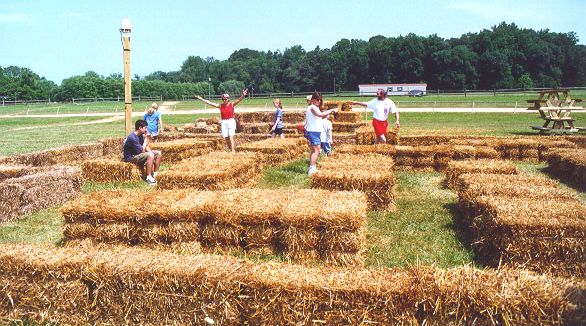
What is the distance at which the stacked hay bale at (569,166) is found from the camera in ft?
38.6

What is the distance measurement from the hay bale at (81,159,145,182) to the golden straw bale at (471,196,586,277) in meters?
9.22

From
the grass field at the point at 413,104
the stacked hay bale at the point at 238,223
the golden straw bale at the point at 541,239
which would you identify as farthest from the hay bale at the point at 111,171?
the grass field at the point at 413,104

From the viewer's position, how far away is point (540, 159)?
55.0 ft

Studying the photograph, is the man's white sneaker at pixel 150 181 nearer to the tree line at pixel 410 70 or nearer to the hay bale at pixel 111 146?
the hay bale at pixel 111 146

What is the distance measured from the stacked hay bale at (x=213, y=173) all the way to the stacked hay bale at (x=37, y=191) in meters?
2.37

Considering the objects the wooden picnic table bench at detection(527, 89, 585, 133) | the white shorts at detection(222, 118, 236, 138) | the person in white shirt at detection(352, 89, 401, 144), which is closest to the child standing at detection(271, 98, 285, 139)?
the white shorts at detection(222, 118, 236, 138)

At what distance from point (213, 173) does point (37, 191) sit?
358cm

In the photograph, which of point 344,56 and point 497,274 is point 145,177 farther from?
point 344,56

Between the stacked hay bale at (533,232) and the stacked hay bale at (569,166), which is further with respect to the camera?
the stacked hay bale at (569,166)

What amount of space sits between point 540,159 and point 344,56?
121 metres

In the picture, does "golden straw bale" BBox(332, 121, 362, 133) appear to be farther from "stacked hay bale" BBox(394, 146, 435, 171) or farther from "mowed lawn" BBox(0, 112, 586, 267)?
"mowed lawn" BBox(0, 112, 586, 267)

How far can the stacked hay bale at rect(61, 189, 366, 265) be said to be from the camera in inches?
249

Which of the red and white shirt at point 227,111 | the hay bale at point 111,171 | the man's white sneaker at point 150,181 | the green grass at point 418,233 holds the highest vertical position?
the red and white shirt at point 227,111

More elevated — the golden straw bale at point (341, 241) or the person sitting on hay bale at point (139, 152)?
the person sitting on hay bale at point (139, 152)
